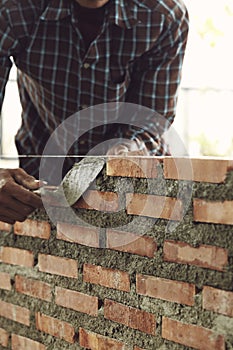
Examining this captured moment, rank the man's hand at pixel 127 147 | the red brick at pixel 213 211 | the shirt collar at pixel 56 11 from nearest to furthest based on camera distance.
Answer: the red brick at pixel 213 211
the man's hand at pixel 127 147
the shirt collar at pixel 56 11

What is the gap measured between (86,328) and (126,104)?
2.82 ft

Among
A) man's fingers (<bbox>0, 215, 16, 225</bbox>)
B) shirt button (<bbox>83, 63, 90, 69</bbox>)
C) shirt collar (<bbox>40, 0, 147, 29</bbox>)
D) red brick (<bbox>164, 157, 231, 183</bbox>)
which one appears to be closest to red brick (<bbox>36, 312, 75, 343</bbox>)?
man's fingers (<bbox>0, 215, 16, 225</bbox>)

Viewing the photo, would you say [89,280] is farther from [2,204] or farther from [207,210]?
[207,210]

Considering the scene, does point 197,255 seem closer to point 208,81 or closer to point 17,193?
point 17,193

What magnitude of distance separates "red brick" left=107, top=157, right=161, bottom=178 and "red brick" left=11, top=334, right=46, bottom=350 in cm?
56

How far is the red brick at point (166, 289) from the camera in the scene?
1.35 metres

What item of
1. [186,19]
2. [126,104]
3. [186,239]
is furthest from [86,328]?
[186,19]

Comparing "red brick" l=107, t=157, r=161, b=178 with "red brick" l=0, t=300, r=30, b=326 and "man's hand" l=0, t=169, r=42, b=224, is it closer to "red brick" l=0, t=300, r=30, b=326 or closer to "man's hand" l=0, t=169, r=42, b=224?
"man's hand" l=0, t=169, r=42, b=224

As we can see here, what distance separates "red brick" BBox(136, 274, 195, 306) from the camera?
1.35 metres

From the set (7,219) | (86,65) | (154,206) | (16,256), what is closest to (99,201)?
(154,206)

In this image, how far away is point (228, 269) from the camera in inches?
50.1

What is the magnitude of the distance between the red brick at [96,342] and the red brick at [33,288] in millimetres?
160

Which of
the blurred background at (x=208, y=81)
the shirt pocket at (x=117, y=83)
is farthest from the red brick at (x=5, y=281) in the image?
the blurred background at (x=208, y=81)

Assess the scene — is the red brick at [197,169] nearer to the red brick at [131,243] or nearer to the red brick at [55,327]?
the red brick at [131,243]
